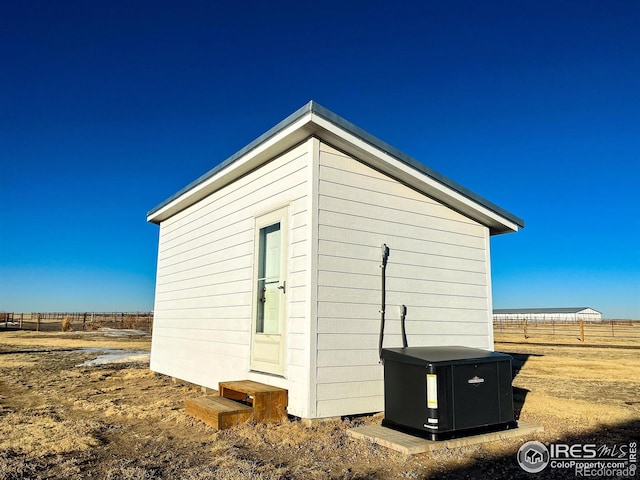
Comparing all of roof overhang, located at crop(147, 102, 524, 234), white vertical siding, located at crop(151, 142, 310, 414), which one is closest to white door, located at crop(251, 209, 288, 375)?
white vertical siding, located at crop(151, 142, 310, 414)

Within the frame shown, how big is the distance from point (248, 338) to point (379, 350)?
5.81 ft

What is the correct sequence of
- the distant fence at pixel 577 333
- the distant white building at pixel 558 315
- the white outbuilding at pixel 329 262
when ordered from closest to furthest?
the white outbuilding at pixel 329 262 < the distant fence at pixel 577 333 < the distant white building at pixel 558 315

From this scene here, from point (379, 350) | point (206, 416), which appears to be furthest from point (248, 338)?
point (379, 350)

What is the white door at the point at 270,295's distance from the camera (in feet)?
18.2

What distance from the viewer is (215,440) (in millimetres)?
4398

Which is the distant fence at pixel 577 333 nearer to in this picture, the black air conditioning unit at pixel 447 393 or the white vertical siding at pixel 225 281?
the white vertical siding at pixel 225 281

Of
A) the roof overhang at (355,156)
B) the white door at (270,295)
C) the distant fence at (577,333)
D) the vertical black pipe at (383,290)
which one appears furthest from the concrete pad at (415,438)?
the distant fence at (577,333)

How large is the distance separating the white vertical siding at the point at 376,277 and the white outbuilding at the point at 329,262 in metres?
0.01

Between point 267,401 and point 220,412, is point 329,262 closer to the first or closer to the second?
point 267,401

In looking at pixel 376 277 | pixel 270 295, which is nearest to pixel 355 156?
pixel 376 277

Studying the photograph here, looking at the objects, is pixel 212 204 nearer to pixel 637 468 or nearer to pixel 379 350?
pixel 379 350

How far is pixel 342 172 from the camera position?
Answer: 218 inches

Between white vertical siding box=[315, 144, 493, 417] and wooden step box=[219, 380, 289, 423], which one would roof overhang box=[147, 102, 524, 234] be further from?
wooden step box=[219, 380, 289, 423]

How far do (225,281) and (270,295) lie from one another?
132 centimetres
